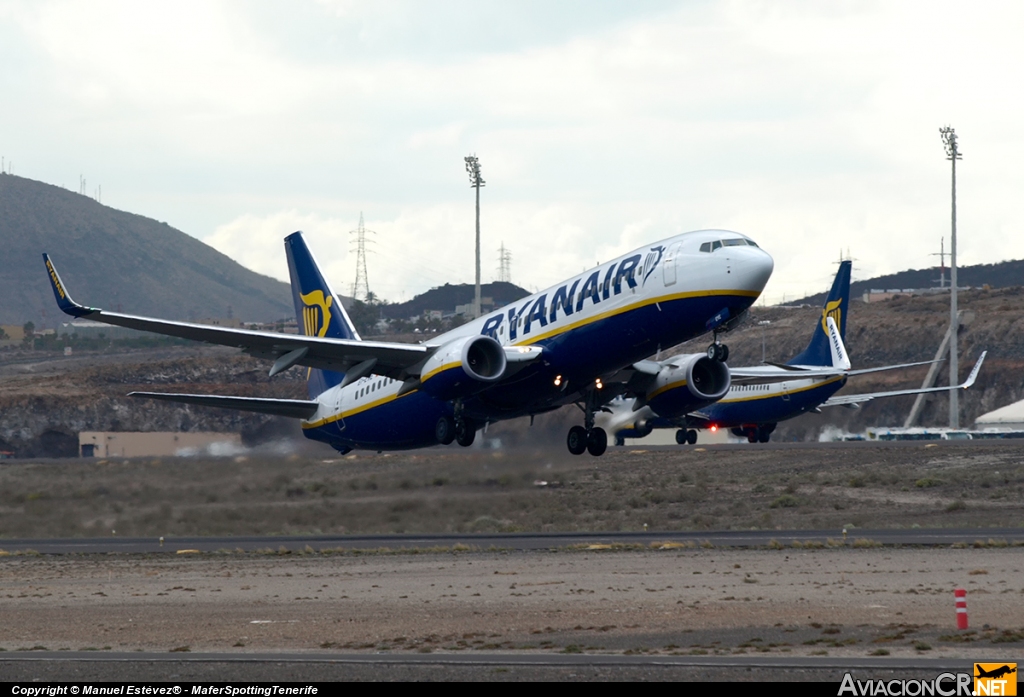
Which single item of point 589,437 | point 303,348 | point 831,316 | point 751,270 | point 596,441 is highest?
point 831,316

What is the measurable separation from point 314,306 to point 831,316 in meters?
46.7

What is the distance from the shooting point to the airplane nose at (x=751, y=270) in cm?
3272

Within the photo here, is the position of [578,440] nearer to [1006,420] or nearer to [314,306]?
[314,306]

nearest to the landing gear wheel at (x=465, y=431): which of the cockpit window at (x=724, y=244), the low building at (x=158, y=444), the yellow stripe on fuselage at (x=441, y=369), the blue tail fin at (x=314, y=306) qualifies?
the yellow stripe on fuselage at (x=441, y=369)

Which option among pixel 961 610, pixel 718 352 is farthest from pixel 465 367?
pixel 961 610

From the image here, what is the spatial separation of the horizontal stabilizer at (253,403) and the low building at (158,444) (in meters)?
6.15

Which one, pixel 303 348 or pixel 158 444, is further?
pixel 158 444

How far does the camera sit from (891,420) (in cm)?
11212

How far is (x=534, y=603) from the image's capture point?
31953 mm

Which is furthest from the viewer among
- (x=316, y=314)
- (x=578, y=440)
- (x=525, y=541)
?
(x=316, y=314)

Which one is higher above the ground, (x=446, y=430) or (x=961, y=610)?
(x=446, y=430)

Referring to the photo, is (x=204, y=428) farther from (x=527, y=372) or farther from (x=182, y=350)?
(x=527, y=372)

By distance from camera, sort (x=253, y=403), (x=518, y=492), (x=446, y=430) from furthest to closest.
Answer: (x=518, y=492), (x=253, y=403), (x=446, y=430)

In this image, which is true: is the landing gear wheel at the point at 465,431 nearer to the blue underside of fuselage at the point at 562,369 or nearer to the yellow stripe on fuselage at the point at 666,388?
the blue underside of fuselage at the point at 562,369
